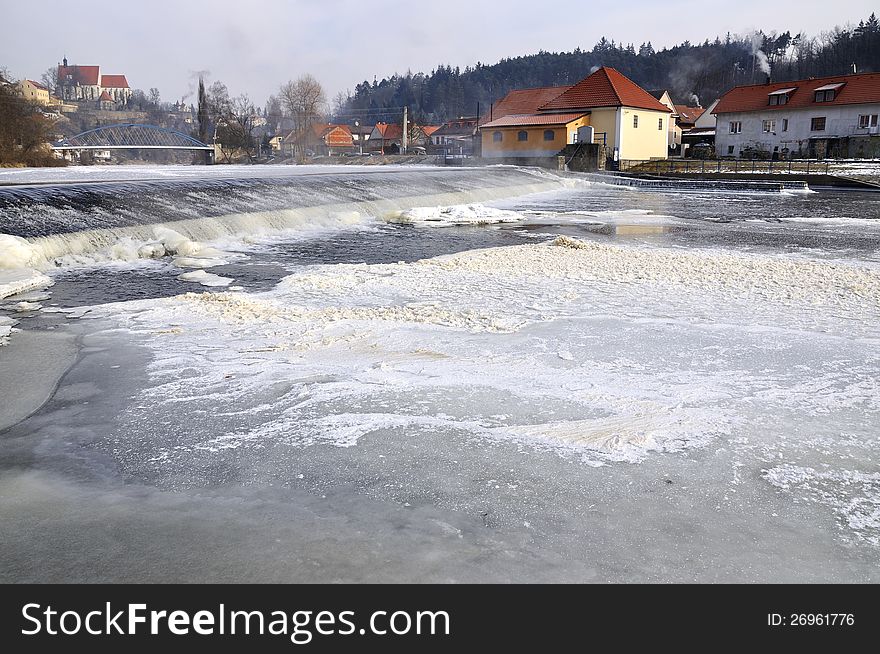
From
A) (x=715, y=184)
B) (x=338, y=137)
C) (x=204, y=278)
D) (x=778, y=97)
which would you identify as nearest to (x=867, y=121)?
(x=778, y=97)

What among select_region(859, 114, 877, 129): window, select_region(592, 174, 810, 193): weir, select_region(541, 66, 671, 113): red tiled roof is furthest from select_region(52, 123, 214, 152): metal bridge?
select_region(859, 114, 877, 129): window

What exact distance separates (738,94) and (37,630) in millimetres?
59000

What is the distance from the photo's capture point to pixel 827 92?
46.6 m

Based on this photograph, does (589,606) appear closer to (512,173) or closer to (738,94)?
(512,173)

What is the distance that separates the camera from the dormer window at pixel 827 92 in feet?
152

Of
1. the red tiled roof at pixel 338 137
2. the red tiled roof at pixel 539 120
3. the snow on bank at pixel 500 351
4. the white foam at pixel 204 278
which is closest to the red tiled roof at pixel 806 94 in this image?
the red tiled roof at pixel 539 120

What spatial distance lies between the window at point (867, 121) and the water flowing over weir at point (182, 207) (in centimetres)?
3786

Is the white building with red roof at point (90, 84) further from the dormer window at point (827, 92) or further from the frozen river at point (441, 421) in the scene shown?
the frozen river at point (441, 421)

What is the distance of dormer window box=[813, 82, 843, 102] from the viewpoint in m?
46.3

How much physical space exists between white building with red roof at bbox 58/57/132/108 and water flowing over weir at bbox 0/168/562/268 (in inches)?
6343

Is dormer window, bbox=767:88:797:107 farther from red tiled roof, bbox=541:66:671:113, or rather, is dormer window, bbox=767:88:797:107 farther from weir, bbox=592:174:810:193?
A: weir, bbox=592:174:810:193

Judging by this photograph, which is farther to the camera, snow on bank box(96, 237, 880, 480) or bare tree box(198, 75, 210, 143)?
bare tree box(198, 75, 210, 143)

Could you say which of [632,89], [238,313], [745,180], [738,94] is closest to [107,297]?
[238,313]

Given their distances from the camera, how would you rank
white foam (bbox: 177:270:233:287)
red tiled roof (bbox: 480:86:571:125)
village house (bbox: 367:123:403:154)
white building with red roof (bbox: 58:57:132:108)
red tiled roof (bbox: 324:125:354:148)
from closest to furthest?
white foam (bbox: 177:270:233:287), red tiled roof (bbox: 480:86:571:125), village house (bbox: 367:123:403:154), red tiled roof (bbox: 324:125:354:148), white building with red roof (bbox: 58:57:132:108)
